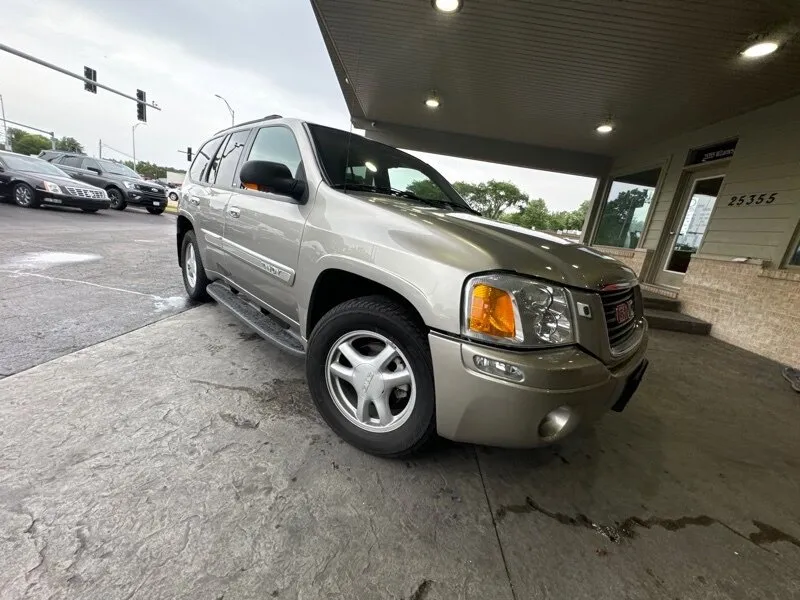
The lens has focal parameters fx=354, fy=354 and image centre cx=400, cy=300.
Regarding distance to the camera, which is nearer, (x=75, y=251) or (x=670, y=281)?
(x=75, y=251)

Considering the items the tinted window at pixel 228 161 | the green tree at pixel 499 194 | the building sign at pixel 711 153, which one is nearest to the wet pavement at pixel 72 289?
the tinted window at pixel 228 161

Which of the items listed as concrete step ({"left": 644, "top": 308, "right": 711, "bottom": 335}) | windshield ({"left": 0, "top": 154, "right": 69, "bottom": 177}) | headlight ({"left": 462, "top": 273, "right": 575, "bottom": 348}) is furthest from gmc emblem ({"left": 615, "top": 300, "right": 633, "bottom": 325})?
windshield ({"left": 0, "top": 154, "right": 69, "bottom": 177})

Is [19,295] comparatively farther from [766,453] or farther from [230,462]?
[766,453]

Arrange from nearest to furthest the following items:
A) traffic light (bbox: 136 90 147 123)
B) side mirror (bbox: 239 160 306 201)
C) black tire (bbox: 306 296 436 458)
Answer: black tire (bbox: 306 296 436 458)
side mirror (bbox: 239 160 306 201)
traffic light (bbox: 136 90 147 123)

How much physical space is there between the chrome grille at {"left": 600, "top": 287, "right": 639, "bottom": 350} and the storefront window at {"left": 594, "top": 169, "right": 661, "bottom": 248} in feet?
25.0

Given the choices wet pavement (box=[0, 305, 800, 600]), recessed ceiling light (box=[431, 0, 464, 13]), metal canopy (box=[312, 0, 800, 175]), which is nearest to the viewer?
wet pavement (box=[0, 305, 800, 600])

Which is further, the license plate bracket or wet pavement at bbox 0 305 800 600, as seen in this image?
the license plate bracket

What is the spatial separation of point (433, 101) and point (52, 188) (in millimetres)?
10274

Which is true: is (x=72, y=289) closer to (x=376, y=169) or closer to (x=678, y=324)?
(x=376, y=169)

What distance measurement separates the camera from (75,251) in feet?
18.1

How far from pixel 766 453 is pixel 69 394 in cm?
446

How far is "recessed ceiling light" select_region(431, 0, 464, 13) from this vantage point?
419 cm

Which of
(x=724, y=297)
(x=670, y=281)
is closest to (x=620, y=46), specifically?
(x=724, y=297)

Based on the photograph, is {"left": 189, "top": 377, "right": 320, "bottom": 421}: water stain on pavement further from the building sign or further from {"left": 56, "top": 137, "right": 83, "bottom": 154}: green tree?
{"left": 56, "top": 137, "right": 83, "bottom": 154}: green tree
